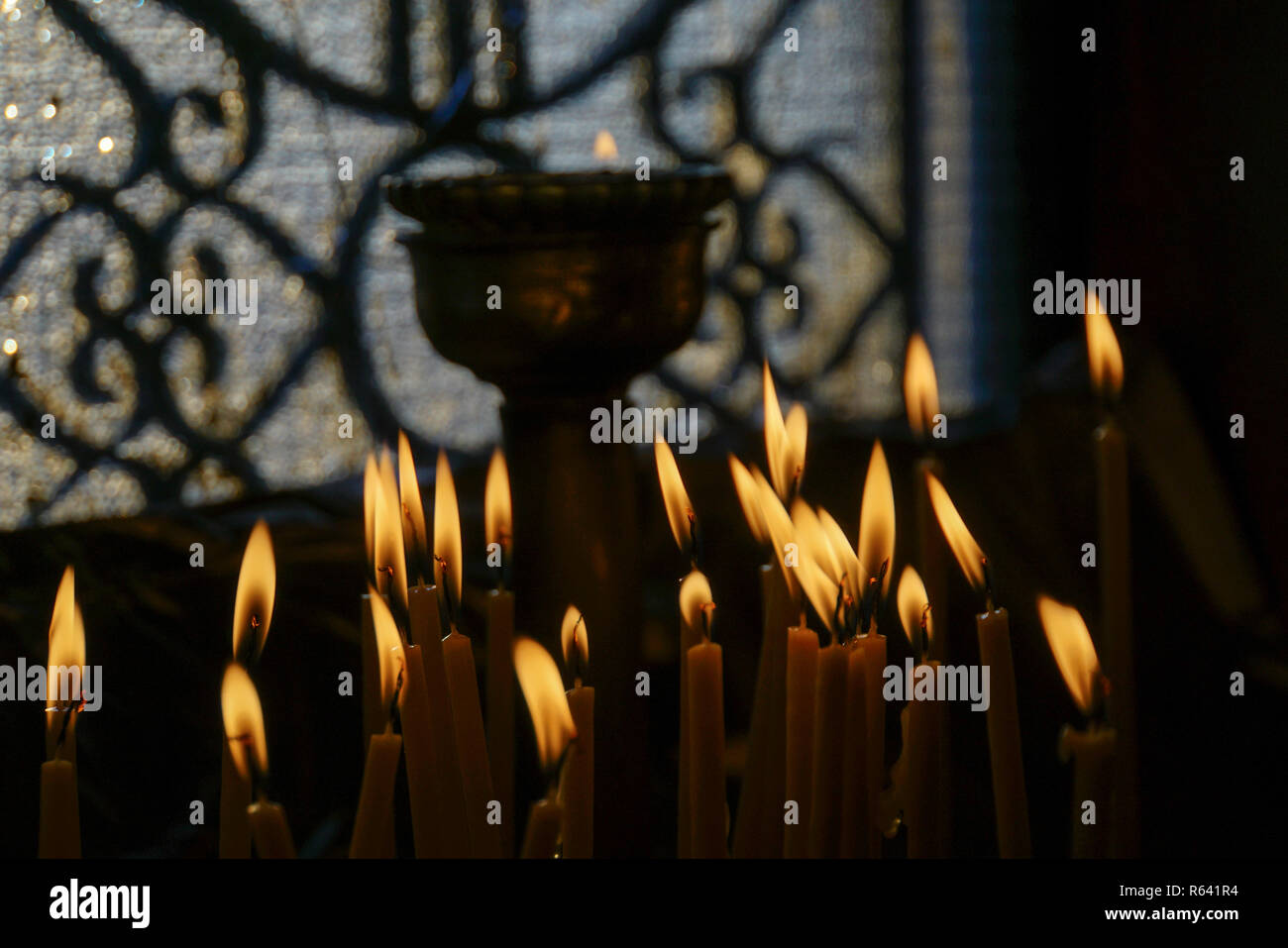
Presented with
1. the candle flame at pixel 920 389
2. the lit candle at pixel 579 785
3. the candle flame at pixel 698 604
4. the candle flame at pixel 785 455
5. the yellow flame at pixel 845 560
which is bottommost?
the lit candle at pixel 579 785

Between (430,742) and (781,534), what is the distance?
0.41 ft

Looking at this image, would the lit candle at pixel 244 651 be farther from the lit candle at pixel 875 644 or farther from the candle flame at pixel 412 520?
the lit candle at pixel 875 644

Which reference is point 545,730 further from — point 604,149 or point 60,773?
point 604,149

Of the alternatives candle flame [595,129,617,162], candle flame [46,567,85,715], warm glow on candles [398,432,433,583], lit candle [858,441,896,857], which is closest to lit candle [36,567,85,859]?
candle flame [46,567,85,715]

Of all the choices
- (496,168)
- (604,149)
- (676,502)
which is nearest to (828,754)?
(676,502)

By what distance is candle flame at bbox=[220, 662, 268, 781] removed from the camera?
31cm

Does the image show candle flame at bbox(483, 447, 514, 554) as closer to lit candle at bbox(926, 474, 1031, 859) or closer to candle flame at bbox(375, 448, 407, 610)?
candle flame at bbox(375, 448, 407, 610)

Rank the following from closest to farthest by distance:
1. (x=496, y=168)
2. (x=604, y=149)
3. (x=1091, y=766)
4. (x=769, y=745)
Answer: (x=1091, y=766)
(x=769, y=745)
(x=604, y=149)
(x=496, y=168)

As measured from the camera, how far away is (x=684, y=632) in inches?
15.8

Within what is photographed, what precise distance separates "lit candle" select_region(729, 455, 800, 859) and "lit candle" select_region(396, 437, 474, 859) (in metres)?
0.09

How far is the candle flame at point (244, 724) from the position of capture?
0.31 metres

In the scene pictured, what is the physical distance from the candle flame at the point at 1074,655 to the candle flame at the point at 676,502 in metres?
0.12

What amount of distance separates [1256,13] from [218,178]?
91 cm

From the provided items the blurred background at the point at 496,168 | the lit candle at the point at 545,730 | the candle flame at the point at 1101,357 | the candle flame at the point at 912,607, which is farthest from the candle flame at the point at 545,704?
the blurred background at the point at 496,168
